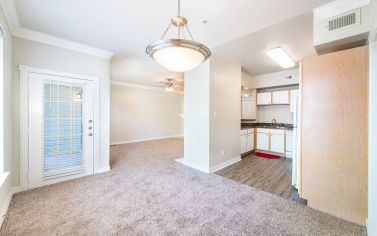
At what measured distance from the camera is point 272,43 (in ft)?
10.2

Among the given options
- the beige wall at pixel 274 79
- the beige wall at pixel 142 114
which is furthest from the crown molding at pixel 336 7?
the beige wall at pixel 142 114

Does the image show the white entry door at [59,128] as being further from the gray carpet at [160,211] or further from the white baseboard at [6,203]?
the gray carpet at [160,211]

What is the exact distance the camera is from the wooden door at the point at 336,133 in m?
1.87

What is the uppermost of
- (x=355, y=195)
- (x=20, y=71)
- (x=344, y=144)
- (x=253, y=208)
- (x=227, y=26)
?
(x=227, y=26)

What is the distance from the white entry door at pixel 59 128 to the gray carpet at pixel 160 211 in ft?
1.00

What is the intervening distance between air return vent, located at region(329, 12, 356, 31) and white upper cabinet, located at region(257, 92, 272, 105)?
11.1 feet

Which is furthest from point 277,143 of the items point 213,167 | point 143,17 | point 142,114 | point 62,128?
point 142,114

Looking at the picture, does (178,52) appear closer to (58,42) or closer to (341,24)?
(341,24)

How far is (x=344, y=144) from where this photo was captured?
6.44 ft

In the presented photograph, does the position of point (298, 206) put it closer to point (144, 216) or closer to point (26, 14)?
point (144, 216)

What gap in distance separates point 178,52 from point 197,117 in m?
2.41

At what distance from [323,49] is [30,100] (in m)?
4.74

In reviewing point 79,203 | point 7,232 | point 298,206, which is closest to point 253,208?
point 298,206

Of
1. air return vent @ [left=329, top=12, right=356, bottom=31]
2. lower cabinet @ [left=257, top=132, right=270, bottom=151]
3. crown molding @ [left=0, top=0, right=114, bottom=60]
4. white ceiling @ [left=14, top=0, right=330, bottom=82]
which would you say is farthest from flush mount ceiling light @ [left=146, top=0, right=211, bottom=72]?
lower cabinet @ [left=257, top=132, right=270, bottom=151]
